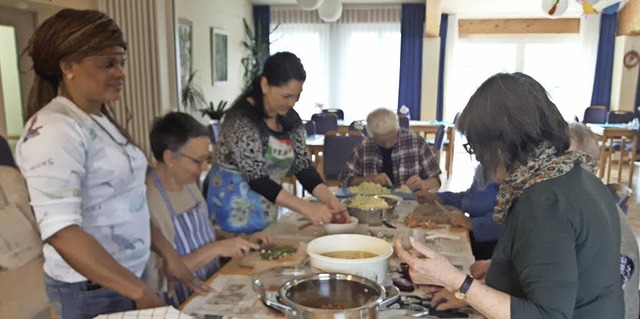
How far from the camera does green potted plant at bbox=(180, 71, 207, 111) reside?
604 centimetres

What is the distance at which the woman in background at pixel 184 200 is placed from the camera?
1.63 m

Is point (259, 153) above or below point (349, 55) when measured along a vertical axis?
below

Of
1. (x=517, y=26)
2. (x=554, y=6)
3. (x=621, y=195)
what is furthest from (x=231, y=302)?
(x=517, y=26)

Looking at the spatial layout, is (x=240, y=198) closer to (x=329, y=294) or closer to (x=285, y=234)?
(x=285, y=234)

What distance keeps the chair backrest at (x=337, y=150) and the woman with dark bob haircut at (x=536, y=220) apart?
3266mm

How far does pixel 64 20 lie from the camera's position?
3.69 feet

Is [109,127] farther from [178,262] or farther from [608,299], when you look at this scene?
[608,299]

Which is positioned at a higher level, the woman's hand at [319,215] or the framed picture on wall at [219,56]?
the framed picture on wall at [219,56]

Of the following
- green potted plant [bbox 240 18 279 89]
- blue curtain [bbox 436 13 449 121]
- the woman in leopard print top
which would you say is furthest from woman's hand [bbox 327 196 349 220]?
blue curtain [bbox 436 13 449 121]

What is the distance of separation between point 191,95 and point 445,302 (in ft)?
17.5

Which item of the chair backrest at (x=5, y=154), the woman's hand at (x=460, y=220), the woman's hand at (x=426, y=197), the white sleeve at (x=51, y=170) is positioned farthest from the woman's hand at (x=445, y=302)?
the chair backrest at (x=5, y=154)

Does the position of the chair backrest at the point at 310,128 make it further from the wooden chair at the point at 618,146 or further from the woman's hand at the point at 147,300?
the woman's hand at the point at 147,300

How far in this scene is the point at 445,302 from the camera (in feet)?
4.22

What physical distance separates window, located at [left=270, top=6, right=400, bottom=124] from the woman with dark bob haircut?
7.18 m
